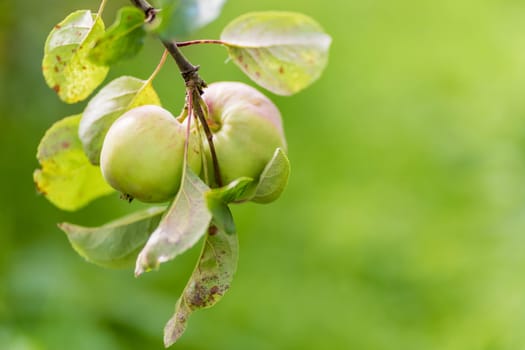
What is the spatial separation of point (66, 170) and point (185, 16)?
0.33 metres

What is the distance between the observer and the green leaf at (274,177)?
67 cm

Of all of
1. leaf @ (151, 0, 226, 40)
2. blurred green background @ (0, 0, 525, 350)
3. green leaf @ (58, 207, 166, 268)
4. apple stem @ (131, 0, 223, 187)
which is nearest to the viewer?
leaf @ (151, 0, 226, 40)

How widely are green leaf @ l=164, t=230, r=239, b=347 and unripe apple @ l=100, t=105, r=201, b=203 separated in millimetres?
60

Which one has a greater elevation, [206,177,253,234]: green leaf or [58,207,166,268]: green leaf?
[206,177,253,234]: green leaf

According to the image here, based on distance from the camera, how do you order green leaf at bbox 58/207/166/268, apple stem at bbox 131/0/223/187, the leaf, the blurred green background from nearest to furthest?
the leaf < apple stem at bbox 131/0/223/187 < green leaf at bbox 58/207/166/268 < the blurred green background

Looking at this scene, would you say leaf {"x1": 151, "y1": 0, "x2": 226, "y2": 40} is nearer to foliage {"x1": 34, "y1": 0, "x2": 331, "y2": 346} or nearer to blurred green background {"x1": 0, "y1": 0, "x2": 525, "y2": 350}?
foliage {"x1": 34, "y1": 0, "x2": 331, "y2": 346}

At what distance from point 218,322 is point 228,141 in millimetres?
1628

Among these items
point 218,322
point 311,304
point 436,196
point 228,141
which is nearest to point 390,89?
point 436,196

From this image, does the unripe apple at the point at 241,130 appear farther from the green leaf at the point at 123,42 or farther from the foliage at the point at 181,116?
the green leaf at the point at 123,42

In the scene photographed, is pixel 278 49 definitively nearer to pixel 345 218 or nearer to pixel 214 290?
pixel 214 290

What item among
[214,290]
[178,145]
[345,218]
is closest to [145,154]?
[178,145]

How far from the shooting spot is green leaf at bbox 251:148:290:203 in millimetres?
675

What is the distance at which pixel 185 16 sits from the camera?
57 cm

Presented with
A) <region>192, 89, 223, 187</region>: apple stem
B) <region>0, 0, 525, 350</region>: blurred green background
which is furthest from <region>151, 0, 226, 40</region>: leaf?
<region>0, 0, 525, 350</region>: blurred green background
